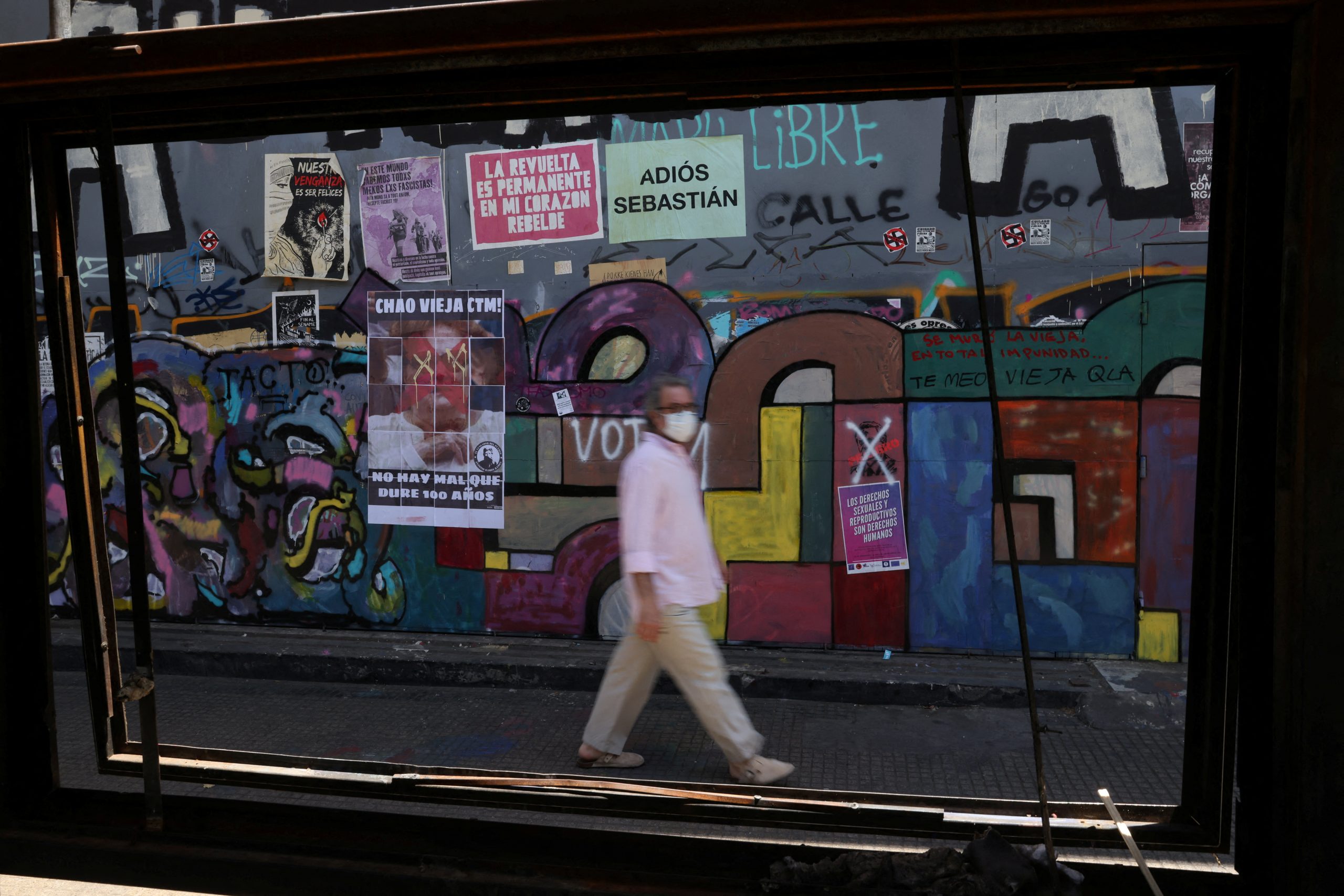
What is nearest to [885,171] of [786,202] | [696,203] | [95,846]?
[786,202]

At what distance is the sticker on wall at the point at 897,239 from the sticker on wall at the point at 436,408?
109 inches

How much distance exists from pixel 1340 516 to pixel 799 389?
16.2 feet

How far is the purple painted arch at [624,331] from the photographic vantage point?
681 cm

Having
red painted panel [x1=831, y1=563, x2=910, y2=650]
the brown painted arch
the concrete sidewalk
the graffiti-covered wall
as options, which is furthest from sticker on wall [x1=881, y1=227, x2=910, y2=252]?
the concrete sidewalk

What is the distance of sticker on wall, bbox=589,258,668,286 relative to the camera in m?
6.86

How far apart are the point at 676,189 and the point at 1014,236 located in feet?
7.46

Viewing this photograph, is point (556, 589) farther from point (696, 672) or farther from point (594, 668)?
point (696, 672)

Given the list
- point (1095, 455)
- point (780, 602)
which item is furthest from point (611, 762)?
point (1095, 455)

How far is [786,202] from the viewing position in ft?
21.9

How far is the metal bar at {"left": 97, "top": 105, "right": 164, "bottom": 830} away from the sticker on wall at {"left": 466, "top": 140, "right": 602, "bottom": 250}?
188 inches

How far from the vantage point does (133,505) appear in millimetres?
2422

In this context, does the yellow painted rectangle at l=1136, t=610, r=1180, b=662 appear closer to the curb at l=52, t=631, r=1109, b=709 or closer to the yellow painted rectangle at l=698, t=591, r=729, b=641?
the curb at l=52, t=631, r=1109, b=709

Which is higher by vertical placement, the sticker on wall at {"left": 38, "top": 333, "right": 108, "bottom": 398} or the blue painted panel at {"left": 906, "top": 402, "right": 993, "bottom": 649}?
the sticker on wall at {"left": 38, "top": 333, "right": 108, "bottom": 398}

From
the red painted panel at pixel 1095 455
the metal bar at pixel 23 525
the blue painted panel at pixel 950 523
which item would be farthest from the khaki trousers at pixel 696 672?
the red painted panel at pixel 1095 455
